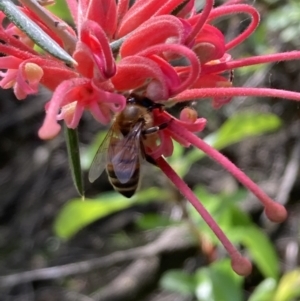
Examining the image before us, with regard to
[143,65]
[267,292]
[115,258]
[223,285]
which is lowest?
[115,258]

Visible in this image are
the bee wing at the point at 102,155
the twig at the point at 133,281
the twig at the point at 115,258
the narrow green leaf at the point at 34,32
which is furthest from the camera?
the twig at the point at 133,281

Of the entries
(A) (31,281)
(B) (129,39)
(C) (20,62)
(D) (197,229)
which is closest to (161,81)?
(B) (129,39)

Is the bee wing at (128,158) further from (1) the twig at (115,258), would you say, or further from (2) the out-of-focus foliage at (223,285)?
(1) the twig at (115,258)

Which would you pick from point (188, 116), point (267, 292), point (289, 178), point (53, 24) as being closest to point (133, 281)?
point (289, 178)

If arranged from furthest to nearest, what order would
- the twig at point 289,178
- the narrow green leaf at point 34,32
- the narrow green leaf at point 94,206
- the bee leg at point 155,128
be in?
the twig at point 289,178 < the narrow green leaf at point 94,206 < the bee leg at point 155,128 < the narrow green leaf at point 34,32

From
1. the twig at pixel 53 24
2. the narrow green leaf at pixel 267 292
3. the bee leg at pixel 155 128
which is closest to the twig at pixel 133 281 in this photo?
the narrow green leaf at pixel 267 292

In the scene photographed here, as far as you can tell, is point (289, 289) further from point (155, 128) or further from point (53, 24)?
point (53, 24)

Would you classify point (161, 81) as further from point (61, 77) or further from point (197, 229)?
point (197, 229)
